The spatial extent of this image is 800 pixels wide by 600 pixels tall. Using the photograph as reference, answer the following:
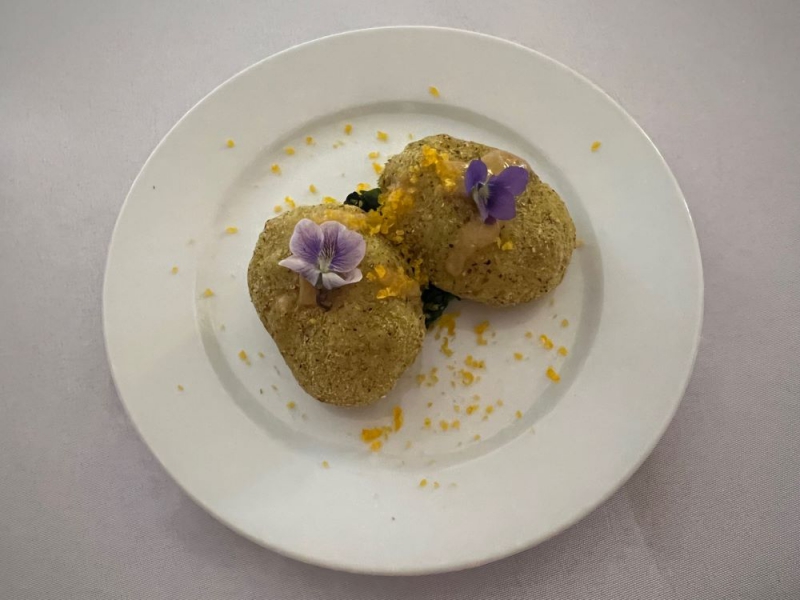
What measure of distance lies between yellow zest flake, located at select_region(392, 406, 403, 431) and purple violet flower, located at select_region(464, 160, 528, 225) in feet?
1.90

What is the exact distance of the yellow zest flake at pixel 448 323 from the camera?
5.64 feet

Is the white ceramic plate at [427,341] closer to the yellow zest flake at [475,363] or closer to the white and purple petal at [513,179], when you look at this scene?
the yellow zest flake at [475,363]

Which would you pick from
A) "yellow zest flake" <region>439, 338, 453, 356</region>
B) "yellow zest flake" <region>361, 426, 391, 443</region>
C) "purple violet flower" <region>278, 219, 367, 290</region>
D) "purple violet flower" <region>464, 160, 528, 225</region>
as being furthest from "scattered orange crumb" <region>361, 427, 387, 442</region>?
"purple violet flower" <region>464, 160, 528, 225</region>

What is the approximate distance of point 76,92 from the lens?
213 cm

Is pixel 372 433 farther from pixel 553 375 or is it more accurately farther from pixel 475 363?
pixel 553 375

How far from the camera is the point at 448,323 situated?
1718 millimetres

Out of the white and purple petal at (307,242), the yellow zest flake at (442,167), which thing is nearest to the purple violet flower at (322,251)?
the white and purple petal at (307,242)

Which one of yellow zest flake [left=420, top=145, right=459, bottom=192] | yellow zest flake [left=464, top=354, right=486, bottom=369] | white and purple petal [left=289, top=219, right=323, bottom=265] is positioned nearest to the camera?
white and purple petal [left=289, top=219, right=323, bottom=265]

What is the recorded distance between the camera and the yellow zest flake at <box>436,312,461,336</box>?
5.64 ft

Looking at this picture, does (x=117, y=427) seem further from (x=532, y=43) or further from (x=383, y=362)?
(x=532, y=43)

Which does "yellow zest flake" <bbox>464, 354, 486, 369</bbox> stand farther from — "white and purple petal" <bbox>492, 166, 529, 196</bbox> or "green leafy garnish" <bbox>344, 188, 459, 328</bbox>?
"white and purple petal" <bbox>492, 166, 529, 196</bbox>

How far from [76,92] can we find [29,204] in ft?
1.49

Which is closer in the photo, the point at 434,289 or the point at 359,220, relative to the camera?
the point at 359,220

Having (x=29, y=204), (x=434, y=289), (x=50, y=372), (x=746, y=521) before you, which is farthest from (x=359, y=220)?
(x=746, y=521)
